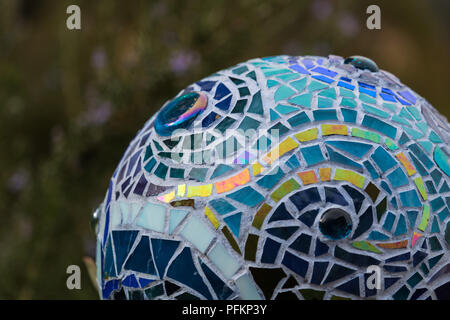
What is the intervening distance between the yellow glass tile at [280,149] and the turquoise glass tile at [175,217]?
0.93 ft

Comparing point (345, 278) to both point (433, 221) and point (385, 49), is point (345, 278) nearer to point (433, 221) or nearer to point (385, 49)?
point (433, 221)

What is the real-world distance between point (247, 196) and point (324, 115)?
0.35m

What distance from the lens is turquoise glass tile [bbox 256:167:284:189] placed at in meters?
1.50

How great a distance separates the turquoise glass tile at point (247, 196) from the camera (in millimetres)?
1495

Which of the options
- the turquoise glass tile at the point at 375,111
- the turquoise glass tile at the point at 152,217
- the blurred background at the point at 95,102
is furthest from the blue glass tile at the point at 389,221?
the blurred background at the point at 95,102

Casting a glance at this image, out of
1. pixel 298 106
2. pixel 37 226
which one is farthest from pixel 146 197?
pixel 37 226

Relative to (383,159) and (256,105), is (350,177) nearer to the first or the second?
(383,159)

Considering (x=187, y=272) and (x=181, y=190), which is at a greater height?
(x=181, y=190)

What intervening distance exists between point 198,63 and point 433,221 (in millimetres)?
2524

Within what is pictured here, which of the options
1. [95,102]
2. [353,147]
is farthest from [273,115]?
[95,102]

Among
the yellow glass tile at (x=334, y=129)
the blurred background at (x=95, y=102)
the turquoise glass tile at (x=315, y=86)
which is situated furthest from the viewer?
the blurred background at (x=95, y=102)

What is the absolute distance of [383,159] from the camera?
5.08 ft

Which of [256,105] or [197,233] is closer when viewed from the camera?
[197,233]

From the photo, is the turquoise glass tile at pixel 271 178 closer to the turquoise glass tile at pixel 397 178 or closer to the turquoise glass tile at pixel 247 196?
the turquoise glass tile at pixel 247 196
